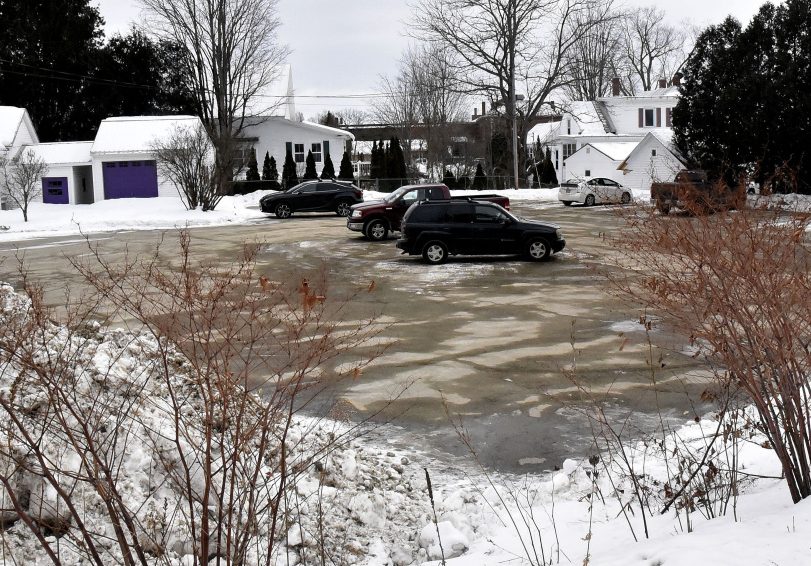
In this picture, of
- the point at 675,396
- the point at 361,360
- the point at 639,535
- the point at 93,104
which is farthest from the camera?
the point at 93,104

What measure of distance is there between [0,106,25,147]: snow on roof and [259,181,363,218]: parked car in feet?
59.7

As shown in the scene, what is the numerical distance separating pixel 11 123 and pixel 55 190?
15.7ft

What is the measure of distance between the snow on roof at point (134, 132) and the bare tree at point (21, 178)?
3505mm

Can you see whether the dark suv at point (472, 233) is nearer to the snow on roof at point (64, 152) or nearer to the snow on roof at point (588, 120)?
the snow on roof at point (64, 152)

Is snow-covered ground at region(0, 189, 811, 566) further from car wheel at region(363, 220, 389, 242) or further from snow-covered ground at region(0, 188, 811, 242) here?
snow-covered ground at region(0, 188, 811, 242)

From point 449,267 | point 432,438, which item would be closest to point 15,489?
point 432,438

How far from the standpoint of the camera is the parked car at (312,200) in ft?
116

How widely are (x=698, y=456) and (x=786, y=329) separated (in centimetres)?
211

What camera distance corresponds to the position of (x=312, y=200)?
35.5m

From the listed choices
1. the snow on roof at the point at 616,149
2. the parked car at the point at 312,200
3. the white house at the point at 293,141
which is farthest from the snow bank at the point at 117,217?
the snow on roof at the point at 616,149

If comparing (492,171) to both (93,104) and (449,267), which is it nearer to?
(93,104)

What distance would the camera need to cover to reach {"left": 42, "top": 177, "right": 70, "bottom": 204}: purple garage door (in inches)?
1775

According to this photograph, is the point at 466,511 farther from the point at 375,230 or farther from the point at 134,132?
the point at 134,132

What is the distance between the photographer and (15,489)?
5.95 meters
